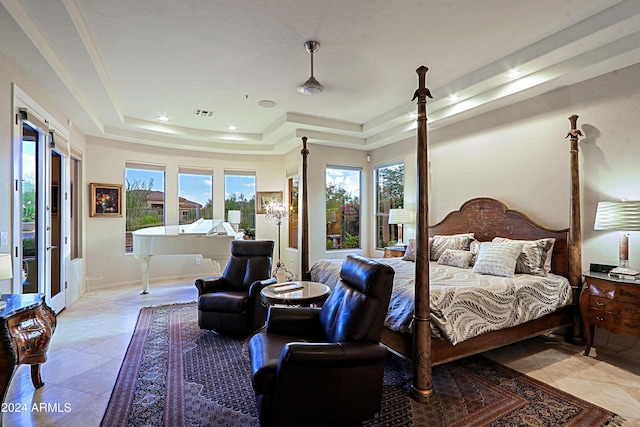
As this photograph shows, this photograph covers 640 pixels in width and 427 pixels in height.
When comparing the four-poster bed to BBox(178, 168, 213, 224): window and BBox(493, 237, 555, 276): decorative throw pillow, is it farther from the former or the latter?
BBox(178, 168, 213, 224): window

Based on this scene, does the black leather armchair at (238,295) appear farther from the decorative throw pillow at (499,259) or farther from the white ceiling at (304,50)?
the decorative throw pillow at (499,259)

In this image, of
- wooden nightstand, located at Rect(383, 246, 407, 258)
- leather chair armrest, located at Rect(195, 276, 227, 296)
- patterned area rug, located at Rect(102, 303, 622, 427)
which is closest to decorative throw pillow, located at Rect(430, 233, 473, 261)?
wooden nightstand, located at Rect(383, 246, 407, 258)

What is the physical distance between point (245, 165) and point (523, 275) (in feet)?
18.6

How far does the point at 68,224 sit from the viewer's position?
4.84 meters

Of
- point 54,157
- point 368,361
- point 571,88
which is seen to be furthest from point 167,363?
point 571,88

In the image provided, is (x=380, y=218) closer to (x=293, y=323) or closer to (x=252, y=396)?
(x=293, y=323)

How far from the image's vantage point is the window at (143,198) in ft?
21.0

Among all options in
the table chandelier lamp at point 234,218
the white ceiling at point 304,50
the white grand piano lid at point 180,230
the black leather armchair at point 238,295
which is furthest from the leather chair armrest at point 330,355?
the table chandelier lamp at point 234,218

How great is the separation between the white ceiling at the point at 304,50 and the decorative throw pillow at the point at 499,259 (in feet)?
5.82

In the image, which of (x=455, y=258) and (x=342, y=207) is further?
(x=342, y=207)

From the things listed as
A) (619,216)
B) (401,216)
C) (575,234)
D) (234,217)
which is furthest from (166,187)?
(619,216)

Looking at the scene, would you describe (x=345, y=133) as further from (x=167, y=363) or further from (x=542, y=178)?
(x=167, y=363)

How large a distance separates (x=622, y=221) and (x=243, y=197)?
6310 mm

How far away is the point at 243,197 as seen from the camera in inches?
293
